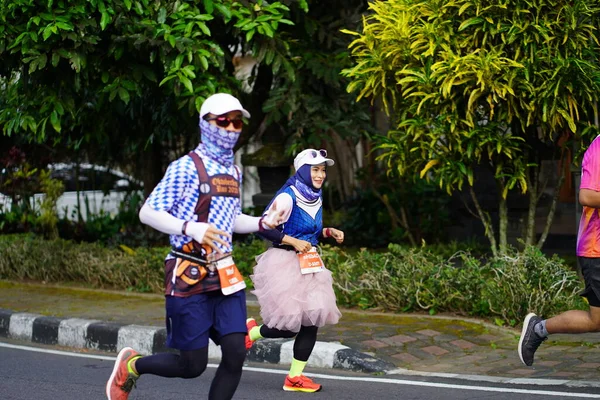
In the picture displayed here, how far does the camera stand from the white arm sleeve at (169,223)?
516cm

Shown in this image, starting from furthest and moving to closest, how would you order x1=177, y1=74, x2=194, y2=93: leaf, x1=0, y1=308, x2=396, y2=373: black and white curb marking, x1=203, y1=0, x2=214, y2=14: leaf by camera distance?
x1=203, y1=0, x2=214, y2=14: leaf, x1=177, y1=74, x2=194, y2=93: leaf, x1=0, y1=308, x2=396, y2=373: black and white curb marking

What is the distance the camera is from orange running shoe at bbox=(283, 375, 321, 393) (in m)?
6.90

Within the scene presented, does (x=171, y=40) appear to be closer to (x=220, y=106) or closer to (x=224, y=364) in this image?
(x=220, y=106)

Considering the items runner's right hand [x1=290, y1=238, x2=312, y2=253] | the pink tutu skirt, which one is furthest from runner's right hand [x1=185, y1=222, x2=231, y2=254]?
the pink tutu skirt

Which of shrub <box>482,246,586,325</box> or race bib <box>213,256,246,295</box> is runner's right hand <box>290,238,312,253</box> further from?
shrub <box>482,246,586,325</box>

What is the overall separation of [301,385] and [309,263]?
0.81m

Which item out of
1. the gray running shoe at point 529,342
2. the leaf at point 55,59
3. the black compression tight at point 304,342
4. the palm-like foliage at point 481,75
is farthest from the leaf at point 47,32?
the gray running shoe at point 529,342

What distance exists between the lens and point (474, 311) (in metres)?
8.94

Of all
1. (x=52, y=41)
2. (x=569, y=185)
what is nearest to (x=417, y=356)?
(x=52, y=41)

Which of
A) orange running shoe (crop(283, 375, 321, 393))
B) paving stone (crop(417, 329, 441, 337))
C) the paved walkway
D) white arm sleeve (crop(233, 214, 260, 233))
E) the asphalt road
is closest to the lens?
white arm sleeve (crop(233, 214, 260, 233))

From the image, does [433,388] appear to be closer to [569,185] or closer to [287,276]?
[287,276]

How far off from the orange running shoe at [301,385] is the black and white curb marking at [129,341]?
780 mm

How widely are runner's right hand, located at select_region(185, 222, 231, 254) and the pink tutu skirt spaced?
1.76m

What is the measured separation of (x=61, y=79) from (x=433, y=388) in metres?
5.70
